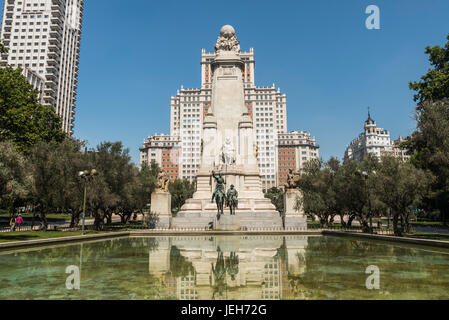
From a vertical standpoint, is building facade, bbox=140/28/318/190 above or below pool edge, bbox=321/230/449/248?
above

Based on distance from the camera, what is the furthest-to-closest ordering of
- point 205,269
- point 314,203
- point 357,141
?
point 357,141 < point 314,203 < point 205,269

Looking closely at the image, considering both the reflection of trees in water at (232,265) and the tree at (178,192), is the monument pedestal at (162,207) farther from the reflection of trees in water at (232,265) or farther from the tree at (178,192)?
the tree at (178,192)

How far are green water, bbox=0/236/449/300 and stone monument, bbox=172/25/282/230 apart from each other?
18.3 meters

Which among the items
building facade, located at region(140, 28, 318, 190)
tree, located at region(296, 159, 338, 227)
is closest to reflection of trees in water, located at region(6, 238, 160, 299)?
tree, located at region(296, 159, 338, 227)

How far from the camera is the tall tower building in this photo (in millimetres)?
90250

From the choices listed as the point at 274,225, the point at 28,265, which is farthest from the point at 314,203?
the point at 28,265

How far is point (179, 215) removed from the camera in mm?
31281

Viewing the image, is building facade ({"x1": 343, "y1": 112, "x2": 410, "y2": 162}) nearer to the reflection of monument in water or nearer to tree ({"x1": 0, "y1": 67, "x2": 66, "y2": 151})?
tree ({"x1": 0, "y1": 67, "x2": 66, "y2": 151})

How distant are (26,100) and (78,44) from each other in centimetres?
8265

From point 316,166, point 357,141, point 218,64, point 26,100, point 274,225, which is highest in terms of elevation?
point 357,141

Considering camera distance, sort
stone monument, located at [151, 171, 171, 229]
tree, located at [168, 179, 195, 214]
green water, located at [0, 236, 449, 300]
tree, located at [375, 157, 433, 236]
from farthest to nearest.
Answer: tree, located at [168, 179, 195, 214]
stone monument, located at [151, 171, 171, 229]
tree, located at [375, 157, 433, 236]
green water, located at [0, 236, 449, 300]

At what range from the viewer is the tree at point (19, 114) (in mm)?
30531

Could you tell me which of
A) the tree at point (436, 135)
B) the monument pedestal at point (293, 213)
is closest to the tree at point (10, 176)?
the monument pedestal at point (293, 213)
